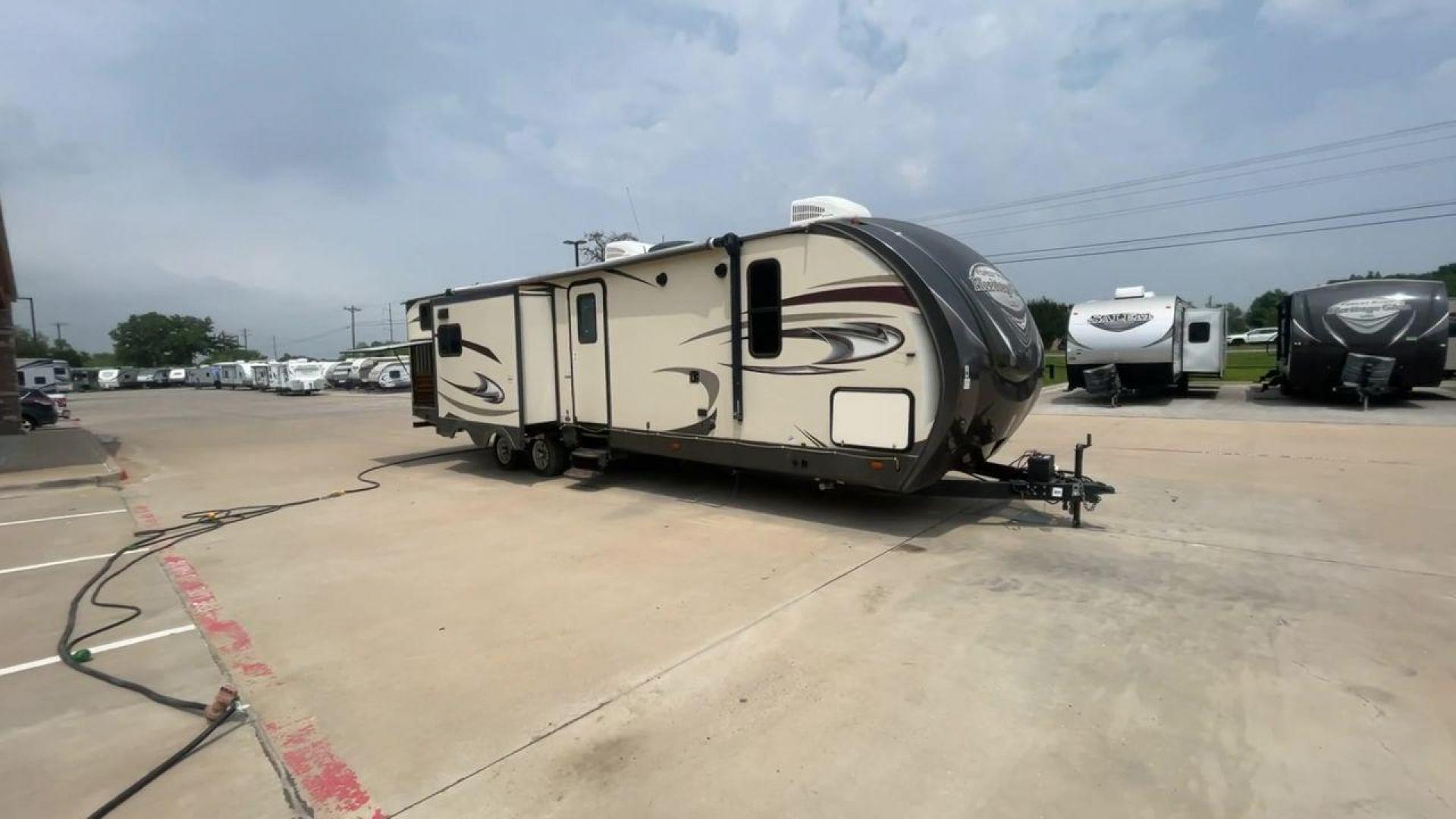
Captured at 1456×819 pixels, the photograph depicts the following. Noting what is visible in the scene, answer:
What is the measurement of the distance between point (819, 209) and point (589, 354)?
141 inches

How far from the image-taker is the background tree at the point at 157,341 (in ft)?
339

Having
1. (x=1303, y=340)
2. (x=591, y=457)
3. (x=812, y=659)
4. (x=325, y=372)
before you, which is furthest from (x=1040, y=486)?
(x=325, y=372)

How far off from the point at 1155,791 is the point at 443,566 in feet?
17.0

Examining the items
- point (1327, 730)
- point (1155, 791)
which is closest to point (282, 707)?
point (1155, 791)

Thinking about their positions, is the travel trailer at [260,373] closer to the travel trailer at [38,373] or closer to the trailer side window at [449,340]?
the travel trailer at [38,373]

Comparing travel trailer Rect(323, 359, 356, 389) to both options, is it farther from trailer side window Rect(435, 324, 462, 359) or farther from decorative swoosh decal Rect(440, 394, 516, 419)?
decorative swoosh decal Rect(440, 394, 516, 419)

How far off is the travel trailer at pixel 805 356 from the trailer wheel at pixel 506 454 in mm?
1001

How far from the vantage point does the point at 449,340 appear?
35.3 feet

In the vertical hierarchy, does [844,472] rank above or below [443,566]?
above

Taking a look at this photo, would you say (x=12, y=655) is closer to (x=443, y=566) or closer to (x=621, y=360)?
(x=443, y=566)

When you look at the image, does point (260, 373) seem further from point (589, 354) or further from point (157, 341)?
point (157, 341)

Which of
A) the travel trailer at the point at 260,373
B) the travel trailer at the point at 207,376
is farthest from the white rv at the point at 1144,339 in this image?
the travel trailer at the point at 207,376

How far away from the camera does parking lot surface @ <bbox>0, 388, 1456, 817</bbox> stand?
289cm

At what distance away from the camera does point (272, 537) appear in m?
7.04
